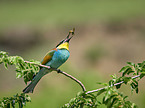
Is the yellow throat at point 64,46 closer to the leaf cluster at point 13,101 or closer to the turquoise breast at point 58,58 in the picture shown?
the turquoise breast at point 58,58

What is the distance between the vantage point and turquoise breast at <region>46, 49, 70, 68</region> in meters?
1.74

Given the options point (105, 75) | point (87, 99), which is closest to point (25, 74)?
point (87, 99)

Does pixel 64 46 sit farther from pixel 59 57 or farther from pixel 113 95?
pixel 113 95

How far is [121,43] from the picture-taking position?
575cm

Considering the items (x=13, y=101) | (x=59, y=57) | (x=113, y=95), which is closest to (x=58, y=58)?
(x=59, y=57)

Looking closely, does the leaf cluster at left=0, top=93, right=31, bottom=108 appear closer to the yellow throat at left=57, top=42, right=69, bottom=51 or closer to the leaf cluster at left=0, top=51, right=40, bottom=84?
the leaf cluster at left=0, top=51, right=40, bottom=84

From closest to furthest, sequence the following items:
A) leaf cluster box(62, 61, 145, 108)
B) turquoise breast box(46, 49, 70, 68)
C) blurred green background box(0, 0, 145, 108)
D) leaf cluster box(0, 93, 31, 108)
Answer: leaf cluster box(62, 61, 145, 108)
leaf cluster box(0, 93, 31, 108)
turquoise breast box(46, 49, 70, 68)
blurred green background box(0, 0, 145, 108)

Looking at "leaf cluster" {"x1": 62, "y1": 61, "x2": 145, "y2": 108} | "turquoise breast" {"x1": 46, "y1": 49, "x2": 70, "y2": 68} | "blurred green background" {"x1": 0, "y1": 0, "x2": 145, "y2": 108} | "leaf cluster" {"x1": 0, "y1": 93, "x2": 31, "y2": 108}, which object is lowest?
"leaf cluster" {"x1": 62, "y1": 61, "x2": 145, "y2": 108}

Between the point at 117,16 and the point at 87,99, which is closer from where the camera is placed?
the point at 87,99

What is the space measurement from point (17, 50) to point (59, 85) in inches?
52.7

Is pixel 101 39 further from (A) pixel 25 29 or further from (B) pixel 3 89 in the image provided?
(B) pixel 3 89

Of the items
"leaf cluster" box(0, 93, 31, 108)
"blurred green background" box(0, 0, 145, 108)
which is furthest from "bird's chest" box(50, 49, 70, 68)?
"blurred green background" box(0, 0, 145, 108)

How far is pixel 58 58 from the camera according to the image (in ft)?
5.73

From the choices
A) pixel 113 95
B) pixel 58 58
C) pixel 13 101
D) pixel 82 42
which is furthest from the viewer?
pixel 82 42
